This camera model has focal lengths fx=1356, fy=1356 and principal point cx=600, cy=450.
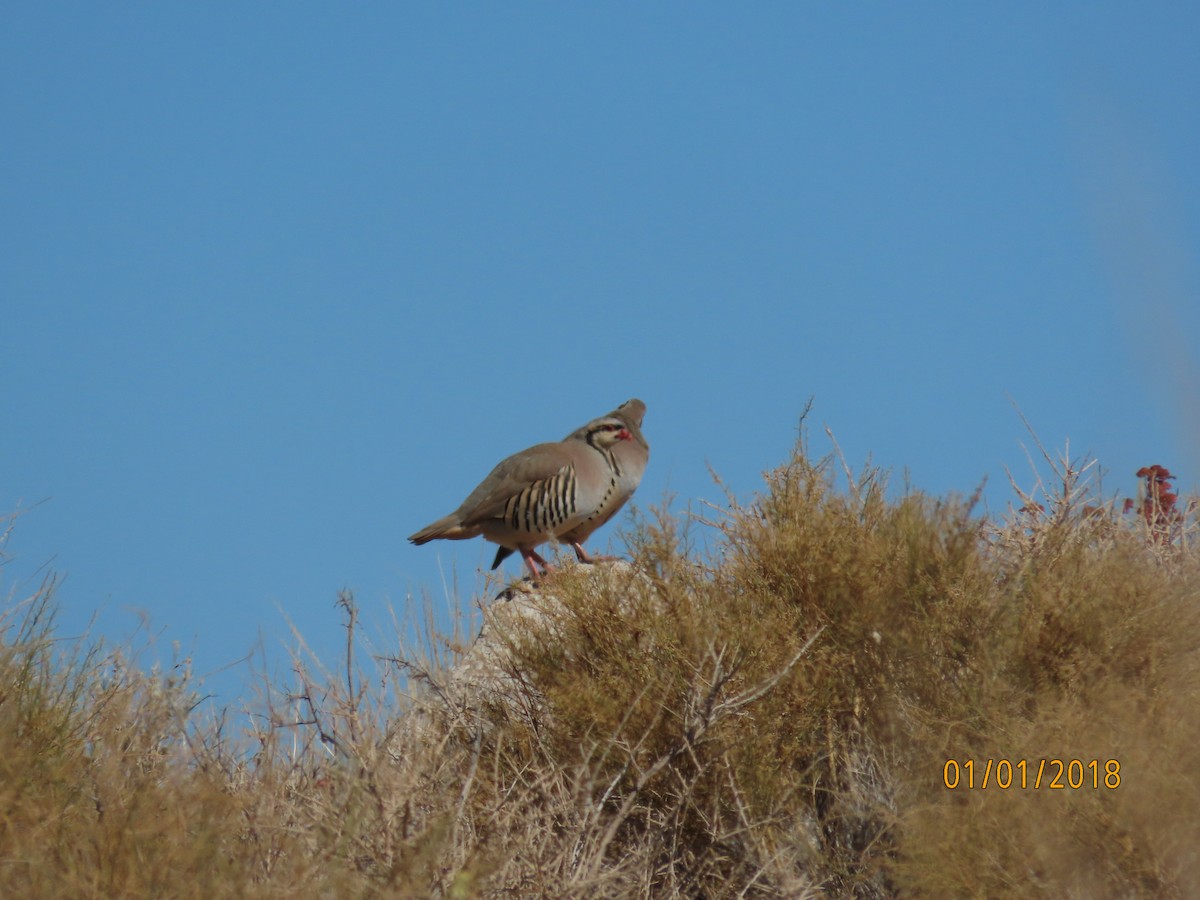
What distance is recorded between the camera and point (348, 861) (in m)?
5.05

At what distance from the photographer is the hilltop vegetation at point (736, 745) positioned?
5.07m

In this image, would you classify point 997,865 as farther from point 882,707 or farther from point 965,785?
point 882,707

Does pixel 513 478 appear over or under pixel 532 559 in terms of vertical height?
over

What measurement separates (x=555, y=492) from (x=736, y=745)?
404 cm

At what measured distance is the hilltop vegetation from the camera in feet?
16.6

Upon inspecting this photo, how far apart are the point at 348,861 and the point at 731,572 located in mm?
3261
